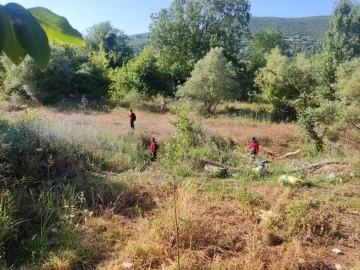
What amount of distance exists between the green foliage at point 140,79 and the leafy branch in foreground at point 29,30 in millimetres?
19138

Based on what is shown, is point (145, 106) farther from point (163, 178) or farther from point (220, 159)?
point (163, 178)

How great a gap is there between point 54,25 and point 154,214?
3916mm

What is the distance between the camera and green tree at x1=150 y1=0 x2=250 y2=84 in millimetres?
26344

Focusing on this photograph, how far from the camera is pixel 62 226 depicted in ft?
12.6

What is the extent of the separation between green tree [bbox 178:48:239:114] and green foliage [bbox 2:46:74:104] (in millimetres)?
7047

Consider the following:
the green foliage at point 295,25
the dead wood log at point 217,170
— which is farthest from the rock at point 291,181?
the green foliage at point 295,25

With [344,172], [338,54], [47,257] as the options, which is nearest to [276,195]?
[344,172]

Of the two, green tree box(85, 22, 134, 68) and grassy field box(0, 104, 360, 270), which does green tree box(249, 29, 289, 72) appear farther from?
Answer: grassy field box(0, 104, 360, 270)

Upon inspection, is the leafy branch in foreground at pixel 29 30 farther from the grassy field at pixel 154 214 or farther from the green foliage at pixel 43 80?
the green foliage at pixel 43 80

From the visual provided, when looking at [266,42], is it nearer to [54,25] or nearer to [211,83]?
[211,83]

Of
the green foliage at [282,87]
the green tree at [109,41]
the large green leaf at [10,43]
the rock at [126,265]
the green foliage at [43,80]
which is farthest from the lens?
the green tree at [109,41]

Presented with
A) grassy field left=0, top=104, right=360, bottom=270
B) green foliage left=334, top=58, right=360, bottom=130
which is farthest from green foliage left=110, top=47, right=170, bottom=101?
grassy field left=0, top=104, right=360, bottom=270

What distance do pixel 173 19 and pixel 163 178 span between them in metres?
24.2

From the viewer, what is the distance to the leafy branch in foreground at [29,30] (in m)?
0.55
